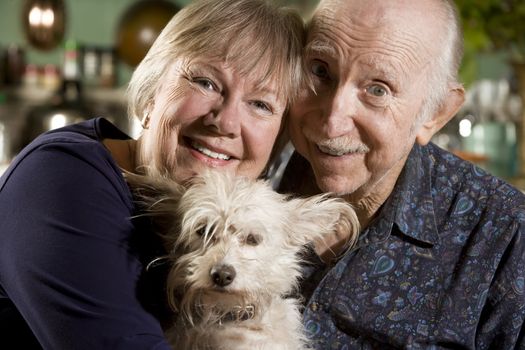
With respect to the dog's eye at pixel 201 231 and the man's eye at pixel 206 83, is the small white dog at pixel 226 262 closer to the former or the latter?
the dog's eye at pixel 201 231

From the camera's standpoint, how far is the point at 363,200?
6.23 feet

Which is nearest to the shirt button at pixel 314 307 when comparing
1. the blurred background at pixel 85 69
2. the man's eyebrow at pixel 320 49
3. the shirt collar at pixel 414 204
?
the shirt collar at pixel 414 204

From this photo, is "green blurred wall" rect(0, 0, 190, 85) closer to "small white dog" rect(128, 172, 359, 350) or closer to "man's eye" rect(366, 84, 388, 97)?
"man's eye" rect(366, 84, 388, 97)

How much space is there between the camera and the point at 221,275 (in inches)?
55.0

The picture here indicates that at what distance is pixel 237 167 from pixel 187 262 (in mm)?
314

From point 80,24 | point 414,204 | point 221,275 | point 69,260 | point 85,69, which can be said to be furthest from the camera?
point 85,69

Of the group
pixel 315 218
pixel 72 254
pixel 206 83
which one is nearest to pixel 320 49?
pixel 206 83

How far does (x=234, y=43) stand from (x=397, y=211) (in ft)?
1.94

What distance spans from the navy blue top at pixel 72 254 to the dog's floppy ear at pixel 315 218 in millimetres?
421

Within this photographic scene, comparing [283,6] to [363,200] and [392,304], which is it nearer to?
[363,200]

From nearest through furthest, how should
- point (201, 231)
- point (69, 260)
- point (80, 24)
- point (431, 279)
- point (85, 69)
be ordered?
point (69, 260), point (201, 231), point (431, 279), point (80, 24), point (85, 69)

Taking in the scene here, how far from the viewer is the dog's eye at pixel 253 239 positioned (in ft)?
5.08

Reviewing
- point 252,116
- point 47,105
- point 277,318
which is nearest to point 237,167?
point 252,116

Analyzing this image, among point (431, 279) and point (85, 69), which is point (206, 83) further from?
point (85, 69)
